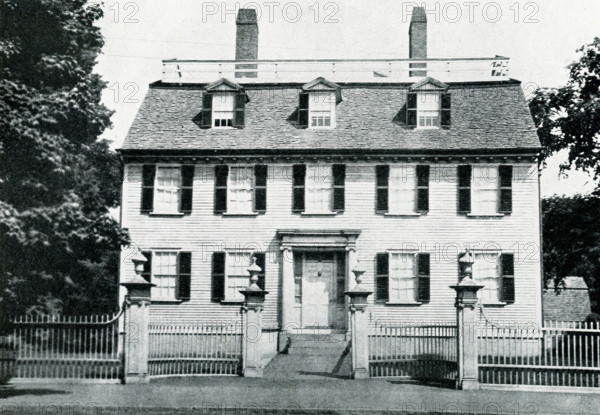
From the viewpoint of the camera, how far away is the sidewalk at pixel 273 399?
41.9 feet

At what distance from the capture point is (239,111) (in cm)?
2639

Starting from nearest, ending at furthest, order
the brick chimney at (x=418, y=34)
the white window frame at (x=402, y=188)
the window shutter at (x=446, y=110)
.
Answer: the white window frame at (x=402, y=188) → the window shutter at (x=446, y=110) → the brick chimney at (x=418, y=34)

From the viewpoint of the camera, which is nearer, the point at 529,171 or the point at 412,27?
the point at 529,171

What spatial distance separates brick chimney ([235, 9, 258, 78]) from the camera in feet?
93.6

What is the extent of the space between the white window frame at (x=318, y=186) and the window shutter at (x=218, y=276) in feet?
10.7

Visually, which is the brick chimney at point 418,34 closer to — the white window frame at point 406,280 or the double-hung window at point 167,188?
the white window frame at point 406,280

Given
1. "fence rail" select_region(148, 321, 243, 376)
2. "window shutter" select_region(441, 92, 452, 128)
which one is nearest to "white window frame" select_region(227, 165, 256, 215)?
"window shutter" select_region(441, 92, 452, 128)

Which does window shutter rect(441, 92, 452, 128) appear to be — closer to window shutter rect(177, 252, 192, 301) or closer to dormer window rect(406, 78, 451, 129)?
dormer window rect(406, 78, 451, 129)

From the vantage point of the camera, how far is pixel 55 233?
1385 cm

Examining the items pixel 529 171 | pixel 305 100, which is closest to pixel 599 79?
pixel 529 171

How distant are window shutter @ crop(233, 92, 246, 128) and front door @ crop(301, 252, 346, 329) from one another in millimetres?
5092

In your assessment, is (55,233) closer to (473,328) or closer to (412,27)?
(473,328)

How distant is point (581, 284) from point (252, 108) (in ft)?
114


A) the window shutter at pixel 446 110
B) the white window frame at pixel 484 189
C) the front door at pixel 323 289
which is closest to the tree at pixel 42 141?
the front door at pixel 323 289
